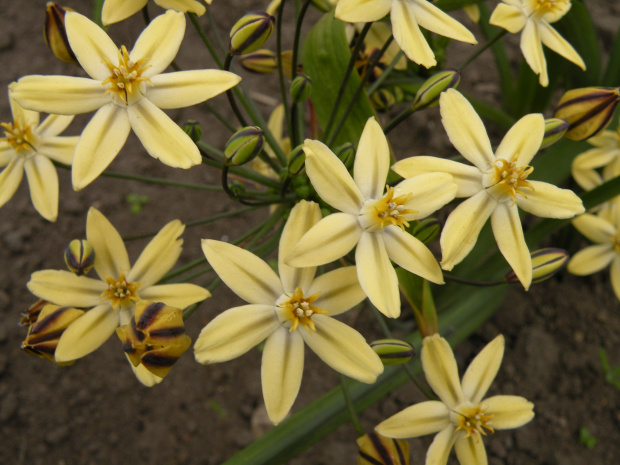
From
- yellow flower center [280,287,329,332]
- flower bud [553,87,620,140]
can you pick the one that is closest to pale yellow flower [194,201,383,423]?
yellow flower center [280,287,329,332]

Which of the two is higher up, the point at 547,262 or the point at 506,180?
the point at 506,180

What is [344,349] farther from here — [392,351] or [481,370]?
[481,370]

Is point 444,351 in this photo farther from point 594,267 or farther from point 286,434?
point 594,267

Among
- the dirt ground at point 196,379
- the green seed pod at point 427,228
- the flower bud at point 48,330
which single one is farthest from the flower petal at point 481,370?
the flower bud at point 48,330

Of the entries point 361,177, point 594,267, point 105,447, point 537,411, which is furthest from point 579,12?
point 105,447

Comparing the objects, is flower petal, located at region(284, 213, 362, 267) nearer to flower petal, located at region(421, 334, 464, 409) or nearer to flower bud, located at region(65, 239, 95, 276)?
flower petal, located at region(421, 334, 464, 409)

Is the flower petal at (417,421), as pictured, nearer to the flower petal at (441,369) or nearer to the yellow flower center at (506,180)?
the flower petal at (441,369)

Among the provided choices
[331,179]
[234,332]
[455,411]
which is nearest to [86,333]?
[234,332]

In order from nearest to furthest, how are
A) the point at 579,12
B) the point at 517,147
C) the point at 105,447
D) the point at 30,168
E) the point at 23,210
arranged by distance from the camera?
1. the point at 517,147
2. the point at 30,168
3. the point at 579,12
4. the point at 105,447
5. the point at 23,210
